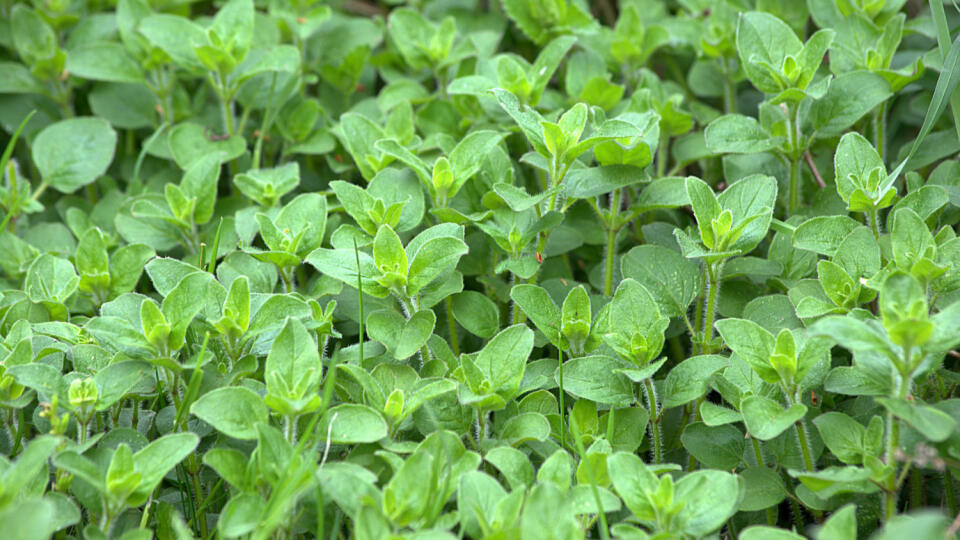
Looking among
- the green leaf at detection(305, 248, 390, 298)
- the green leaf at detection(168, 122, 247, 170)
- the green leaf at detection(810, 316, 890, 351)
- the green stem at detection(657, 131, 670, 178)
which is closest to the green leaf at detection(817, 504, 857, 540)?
the green leaf at detection(810, 316, 890, 351)

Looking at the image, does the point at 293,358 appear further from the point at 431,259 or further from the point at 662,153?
the point at 662,153

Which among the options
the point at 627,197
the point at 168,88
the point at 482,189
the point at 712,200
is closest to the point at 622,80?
the point at 627,197

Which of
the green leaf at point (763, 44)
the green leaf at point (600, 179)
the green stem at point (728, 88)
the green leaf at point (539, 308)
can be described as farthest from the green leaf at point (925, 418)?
the green stem at point (728, 88)

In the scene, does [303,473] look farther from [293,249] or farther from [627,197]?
[627,197]

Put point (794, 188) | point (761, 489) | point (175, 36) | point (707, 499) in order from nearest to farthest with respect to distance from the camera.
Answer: point (707, 499)
point (761, 489)
point (794, 188)
point (175, 36)

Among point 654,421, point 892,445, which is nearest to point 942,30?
point 892,445

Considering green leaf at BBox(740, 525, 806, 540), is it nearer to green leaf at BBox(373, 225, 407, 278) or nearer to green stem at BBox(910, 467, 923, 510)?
green stem at BBox(910, 467, 923, 510)
